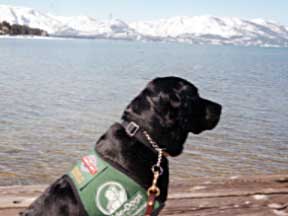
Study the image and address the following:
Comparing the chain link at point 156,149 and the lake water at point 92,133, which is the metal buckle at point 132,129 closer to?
the chain link at point 156,149

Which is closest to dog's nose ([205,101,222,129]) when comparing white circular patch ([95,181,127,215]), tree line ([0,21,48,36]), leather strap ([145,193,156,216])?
leather strap ([145,193,156,216])

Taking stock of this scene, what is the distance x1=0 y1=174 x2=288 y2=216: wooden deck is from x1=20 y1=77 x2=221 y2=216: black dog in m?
1.11

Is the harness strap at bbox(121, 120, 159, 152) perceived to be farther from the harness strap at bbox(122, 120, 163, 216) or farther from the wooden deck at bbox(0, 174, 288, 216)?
the wooden deck at bbox(0, 174, 288, 216)

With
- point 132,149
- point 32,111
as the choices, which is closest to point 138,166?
point 132,149

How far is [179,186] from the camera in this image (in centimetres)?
495

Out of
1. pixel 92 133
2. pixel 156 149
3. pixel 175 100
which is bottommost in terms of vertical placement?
pixel 92 133

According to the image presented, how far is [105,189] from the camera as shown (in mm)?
2951

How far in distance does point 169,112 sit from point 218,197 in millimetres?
1690

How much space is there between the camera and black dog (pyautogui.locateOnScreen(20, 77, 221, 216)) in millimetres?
2990

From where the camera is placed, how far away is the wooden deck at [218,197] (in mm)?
4367

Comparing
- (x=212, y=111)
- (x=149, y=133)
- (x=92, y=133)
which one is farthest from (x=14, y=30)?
(x=149, y=133)

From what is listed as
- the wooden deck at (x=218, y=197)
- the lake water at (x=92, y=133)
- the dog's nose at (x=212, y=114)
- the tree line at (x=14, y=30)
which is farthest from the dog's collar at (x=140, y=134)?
the tree line at (x=14, y=30)

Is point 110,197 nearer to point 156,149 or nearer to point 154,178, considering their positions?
point 154,178

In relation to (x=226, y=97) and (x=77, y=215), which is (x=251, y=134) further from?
(x=77, y=215)
